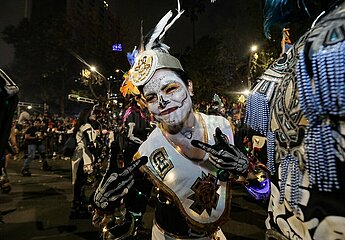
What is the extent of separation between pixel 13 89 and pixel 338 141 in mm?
1698

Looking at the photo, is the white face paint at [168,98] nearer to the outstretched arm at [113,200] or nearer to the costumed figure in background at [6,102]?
the outstretched arm at [113,200]

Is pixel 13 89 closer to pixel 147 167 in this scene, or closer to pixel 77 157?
pixel 147 167

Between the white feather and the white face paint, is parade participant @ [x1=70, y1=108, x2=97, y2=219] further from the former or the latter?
the white face paint

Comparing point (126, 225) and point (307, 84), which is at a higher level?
point (307, 84)

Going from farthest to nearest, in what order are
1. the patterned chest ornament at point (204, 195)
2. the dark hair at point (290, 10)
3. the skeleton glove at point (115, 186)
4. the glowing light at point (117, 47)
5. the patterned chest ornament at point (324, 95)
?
1. the glowing light at point (117, 47)
2. the patterned chest ornament at point (204, 195)
3. the skeleton glove at point (115, 186)
4. the dark hair at point (290, 10)
5. the patterned chest ornament at point (324, 95)

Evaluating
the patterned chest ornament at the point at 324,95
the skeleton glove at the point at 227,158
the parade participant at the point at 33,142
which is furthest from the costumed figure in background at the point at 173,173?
the parade participant at the point at 33,142

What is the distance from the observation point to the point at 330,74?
37.5 inches

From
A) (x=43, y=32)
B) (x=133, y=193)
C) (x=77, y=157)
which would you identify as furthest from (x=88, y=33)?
(x=133, y=193)

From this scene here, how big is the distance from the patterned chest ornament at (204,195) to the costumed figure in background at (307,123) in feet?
1.94

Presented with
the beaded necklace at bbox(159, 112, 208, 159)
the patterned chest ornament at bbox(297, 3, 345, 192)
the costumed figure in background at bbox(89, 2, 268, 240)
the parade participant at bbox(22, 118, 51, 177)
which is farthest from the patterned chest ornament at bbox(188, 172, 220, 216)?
the parade participant at bbox(22, 118, 51, 177)

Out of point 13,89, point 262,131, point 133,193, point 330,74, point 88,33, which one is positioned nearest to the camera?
point 330,74

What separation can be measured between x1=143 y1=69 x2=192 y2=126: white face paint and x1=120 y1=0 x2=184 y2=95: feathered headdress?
2.1 inches

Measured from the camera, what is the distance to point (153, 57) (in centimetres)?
223

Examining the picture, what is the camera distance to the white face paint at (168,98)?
2086mm
